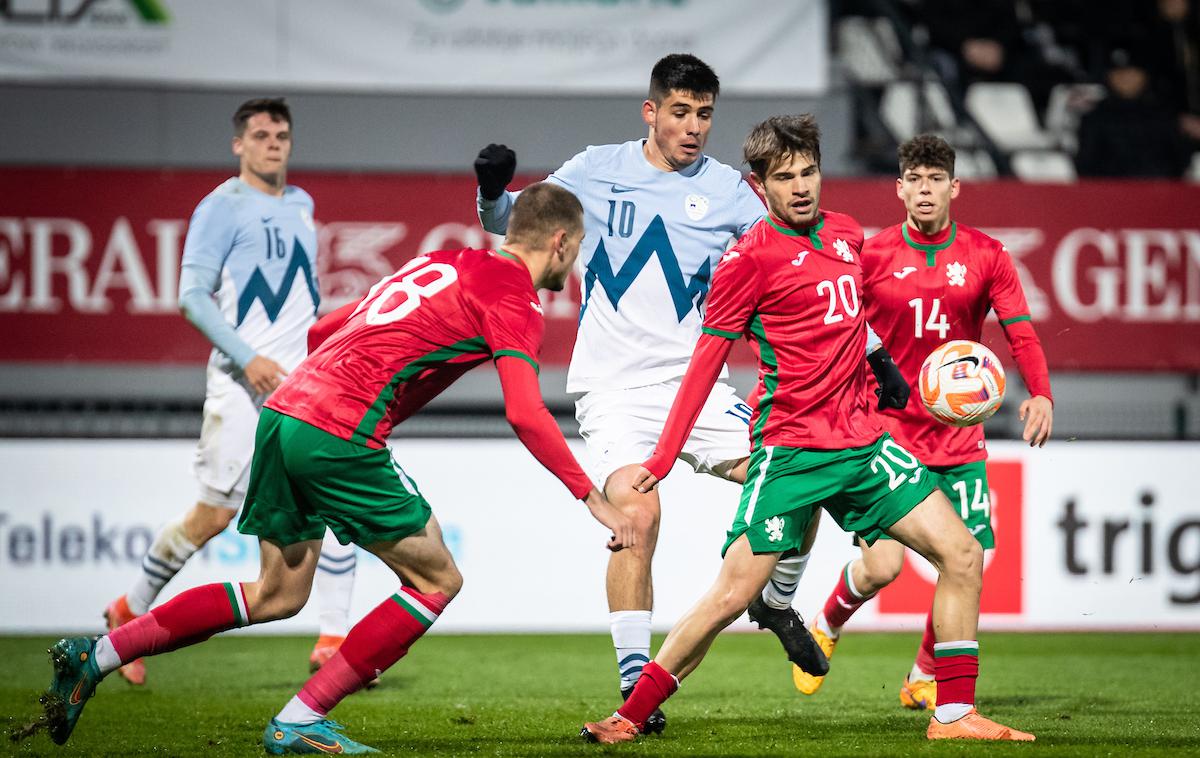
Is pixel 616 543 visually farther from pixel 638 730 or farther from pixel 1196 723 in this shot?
pixel 1196 723

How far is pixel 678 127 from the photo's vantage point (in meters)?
5.91

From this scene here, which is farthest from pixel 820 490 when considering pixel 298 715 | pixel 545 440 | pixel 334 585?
pixel 334 585

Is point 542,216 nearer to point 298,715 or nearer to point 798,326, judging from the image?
point 798,326

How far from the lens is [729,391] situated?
20.0 ft

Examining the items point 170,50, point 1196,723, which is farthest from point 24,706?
point 170,50

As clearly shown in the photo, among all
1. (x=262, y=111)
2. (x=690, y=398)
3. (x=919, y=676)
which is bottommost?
(x=919, y=676)

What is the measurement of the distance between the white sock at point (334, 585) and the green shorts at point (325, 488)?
2.58 meters

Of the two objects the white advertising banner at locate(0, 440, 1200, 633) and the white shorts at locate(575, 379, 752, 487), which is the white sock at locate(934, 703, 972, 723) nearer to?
the white shorts at locate(575, 379, 752, 487)

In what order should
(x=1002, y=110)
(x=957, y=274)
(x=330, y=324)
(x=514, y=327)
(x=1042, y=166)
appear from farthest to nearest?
1. (x=1002, y=110)
2. (x=1042, y=166)
3. (x=957, y=274)
4. (x=330, y=324)
5. (x=514, y=327)

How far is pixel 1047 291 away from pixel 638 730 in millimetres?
6973

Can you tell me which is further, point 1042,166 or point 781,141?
point 1042,166

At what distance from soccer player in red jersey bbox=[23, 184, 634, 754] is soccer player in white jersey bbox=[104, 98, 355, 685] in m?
2.22

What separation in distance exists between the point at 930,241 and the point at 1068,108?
26.2 feet

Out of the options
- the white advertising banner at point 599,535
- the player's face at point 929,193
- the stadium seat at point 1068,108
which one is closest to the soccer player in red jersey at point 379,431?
the player's face at point 929,193
